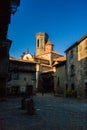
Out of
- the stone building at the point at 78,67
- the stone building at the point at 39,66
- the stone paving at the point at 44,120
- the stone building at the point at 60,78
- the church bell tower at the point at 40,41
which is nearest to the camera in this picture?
the stone paving at the point at 44,120

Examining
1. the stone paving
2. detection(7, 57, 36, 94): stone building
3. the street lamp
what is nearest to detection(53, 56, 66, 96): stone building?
detection(7, 57, 36, 94): stone building

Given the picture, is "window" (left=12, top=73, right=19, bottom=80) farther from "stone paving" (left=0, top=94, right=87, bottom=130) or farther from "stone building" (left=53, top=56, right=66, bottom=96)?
"stone paving" (left=0, top=94, right=87, bottom=130)

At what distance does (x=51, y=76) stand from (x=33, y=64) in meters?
13.4

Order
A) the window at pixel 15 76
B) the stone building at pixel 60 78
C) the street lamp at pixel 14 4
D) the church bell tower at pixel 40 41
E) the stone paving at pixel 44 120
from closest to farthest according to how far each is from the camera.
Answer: the street lamp at pixel 14 4 < the stone paving at pixel 44 120 < the stone building at pixel 60 78 < the window at pixel 15 76 < the church bell tower at pixel 40 41

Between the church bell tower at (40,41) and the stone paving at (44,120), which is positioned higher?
the church bell tower at (40,41)

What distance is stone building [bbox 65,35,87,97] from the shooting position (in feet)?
115

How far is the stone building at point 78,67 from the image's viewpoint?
35.0 metres

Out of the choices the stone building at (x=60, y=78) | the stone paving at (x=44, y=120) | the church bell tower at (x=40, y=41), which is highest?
the church bell tower at (x=40, y=41)

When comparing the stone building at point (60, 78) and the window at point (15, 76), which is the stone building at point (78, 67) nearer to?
the stone building at point (60, 78)

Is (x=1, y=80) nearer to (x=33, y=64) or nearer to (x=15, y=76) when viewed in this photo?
(x=15, y=76)

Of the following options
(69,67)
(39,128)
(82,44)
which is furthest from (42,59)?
(39,128)

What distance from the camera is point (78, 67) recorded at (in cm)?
3709

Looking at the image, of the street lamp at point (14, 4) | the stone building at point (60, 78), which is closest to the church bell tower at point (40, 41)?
the stone building at point (60, 78)

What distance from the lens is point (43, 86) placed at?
2625 inches
